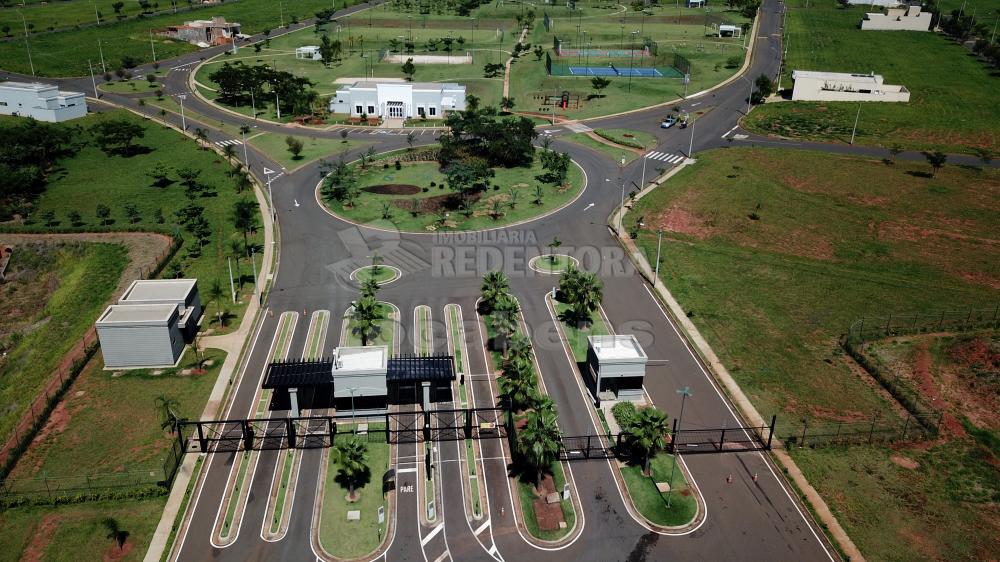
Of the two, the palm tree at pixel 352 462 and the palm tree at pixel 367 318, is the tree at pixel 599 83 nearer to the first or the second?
the palm tree at pixel 367 318

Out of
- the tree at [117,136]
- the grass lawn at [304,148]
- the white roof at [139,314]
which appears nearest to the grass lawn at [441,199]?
the grass lawn at [304,148]

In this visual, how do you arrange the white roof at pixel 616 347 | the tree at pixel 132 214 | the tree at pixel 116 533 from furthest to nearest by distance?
1. the tree at pixel 132 214
2. the white roof at pixel 616 347
3. the tree at pixel 116 533

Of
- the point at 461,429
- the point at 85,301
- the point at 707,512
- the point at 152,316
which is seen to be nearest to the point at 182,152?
the point at 85,301

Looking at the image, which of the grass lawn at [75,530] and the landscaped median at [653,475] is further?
the landscaped median at [653,475]

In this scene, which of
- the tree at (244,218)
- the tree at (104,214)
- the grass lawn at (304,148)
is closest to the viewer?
the tree at (244,218)

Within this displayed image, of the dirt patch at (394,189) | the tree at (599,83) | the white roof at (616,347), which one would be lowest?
the dirt patch at (394,189)

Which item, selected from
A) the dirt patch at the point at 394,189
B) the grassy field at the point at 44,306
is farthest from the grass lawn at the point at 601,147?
the grassy field at the point at 44,306

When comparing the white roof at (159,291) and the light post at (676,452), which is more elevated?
the white roof at (159,291)

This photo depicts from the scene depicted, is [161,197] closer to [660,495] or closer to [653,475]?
[653,475]
